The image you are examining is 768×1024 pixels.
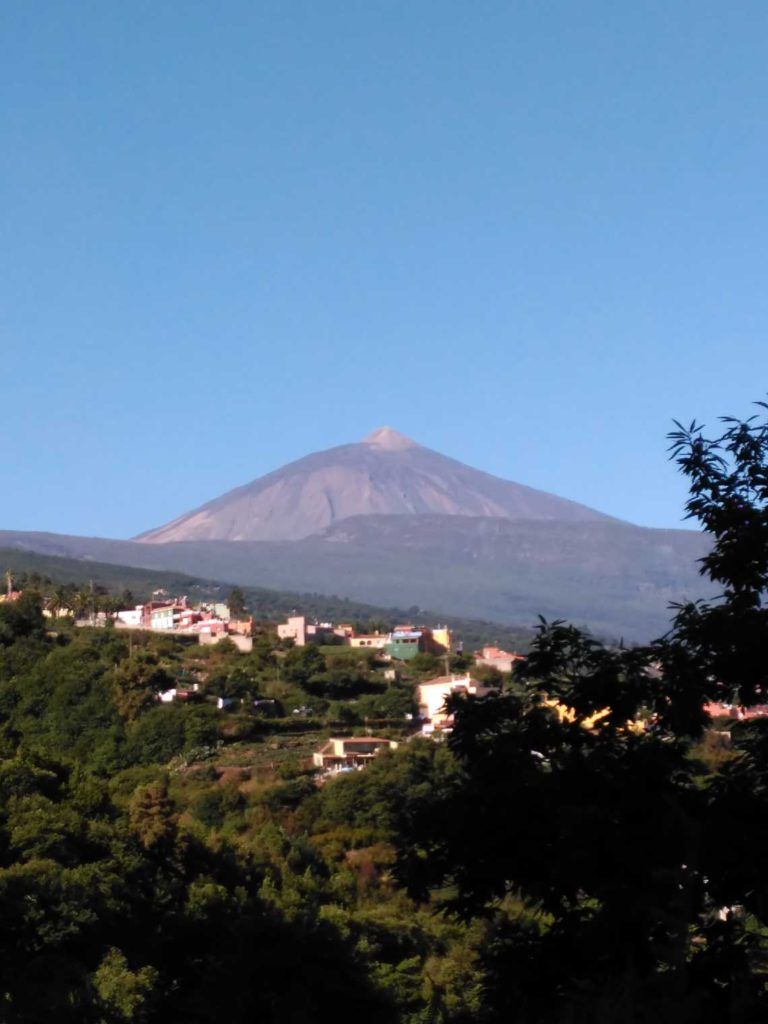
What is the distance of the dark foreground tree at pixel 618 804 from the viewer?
5859mm

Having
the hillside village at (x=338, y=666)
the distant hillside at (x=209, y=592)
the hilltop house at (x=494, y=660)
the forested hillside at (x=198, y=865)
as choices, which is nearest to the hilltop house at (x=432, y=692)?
the hillside village at (x=338, y=666)

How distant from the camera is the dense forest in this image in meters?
5.88

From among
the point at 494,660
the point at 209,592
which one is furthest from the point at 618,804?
the point at 209,592

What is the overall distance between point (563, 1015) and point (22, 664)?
3950 centimetres

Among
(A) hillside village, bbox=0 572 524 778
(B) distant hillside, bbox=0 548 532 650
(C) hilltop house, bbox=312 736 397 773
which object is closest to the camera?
(C) hilltop house, bbox=312 736 397 773

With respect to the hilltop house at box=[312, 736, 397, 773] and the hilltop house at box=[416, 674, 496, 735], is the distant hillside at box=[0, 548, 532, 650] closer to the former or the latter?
the hilltop house at box=[416, 674, 496, 735]

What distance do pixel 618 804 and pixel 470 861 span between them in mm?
683

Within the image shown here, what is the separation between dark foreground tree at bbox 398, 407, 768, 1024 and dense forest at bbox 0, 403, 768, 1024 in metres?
0.01

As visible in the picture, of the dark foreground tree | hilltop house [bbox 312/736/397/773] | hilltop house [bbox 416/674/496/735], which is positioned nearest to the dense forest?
the dark foreground tree

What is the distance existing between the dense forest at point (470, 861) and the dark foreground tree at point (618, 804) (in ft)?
0.04

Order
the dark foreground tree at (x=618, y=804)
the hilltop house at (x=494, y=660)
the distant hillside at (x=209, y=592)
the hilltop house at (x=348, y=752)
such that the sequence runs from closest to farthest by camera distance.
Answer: the dark foreground tree at (x=618, y=804) → the hilltop house at (x=348, y=752) → the hilltop house at (x=494, y=660) → the distant hillside at (x=209, y=592)

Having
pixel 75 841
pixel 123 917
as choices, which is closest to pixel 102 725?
pixel 75 841

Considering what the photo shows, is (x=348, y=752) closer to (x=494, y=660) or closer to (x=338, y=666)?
(x=338, y=666)

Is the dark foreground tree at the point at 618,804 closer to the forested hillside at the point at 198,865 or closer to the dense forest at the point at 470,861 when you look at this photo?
the dense forest at the point at 470,861
